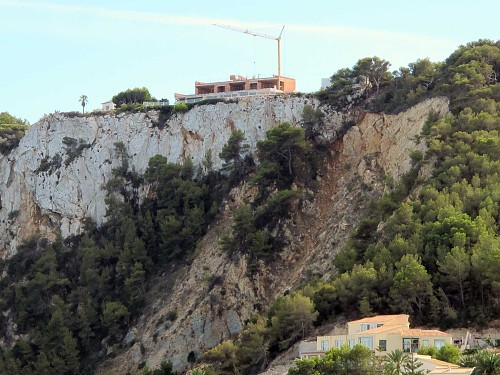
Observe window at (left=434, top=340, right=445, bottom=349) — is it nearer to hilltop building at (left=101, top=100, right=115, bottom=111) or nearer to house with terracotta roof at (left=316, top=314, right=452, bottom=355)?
house with terracotta roof at (left=316, top=314, right=452, bottom=355)

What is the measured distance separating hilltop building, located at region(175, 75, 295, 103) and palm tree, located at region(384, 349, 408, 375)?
3877 cm

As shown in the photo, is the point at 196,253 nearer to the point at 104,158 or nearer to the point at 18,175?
the point at 104,158

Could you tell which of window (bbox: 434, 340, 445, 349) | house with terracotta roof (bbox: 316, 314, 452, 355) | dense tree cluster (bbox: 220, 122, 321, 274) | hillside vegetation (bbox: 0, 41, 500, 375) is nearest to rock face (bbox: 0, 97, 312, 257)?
hillside vegetation (bbox: 0, 41, 500, 375)

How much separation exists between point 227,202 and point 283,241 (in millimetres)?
6762

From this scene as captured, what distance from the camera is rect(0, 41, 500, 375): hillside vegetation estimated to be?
63406 millimetres

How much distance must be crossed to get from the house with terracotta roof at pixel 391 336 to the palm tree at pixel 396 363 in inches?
124

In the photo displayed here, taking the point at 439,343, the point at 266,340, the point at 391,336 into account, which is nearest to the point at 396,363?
the point at 391,336

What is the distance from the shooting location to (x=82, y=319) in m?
80.6

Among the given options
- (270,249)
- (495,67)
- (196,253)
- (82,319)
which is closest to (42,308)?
(82,319)

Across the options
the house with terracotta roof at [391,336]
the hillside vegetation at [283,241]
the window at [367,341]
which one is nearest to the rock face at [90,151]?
the hillside vegetation at [283,241]

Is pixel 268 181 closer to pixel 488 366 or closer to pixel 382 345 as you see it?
pixel 382 345

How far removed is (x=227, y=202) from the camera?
82875 mm

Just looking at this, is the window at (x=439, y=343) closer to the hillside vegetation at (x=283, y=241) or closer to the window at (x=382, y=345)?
the window at (x=382, y=345)

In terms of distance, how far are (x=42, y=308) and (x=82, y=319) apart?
4.62 metres
